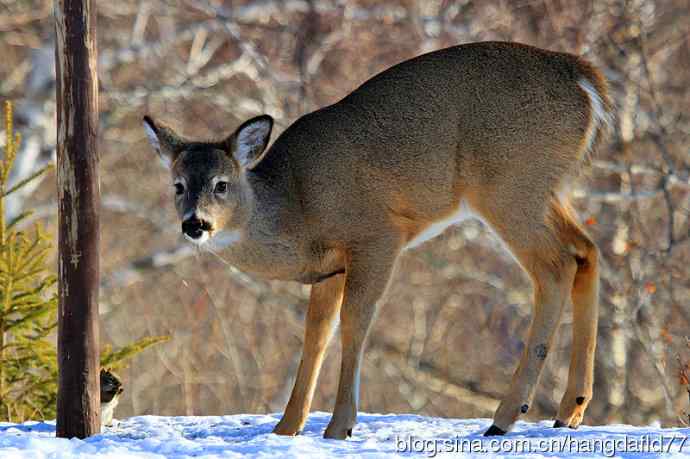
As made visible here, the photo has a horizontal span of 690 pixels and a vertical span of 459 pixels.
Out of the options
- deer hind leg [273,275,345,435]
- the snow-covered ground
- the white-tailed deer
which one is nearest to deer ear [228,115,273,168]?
the white-tailed deer

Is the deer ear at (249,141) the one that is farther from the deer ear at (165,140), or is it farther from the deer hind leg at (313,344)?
the deer hind leg at (313,344)

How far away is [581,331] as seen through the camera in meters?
7.66

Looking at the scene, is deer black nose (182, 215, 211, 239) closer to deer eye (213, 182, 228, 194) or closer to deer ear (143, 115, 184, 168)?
deer eye (213, 182, 228, 194)

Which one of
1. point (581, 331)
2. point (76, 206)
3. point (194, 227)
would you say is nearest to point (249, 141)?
point (194, 227)

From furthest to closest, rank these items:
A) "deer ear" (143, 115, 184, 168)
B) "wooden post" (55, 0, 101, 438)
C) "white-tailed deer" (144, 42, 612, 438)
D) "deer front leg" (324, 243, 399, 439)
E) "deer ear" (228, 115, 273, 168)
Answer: "deer ear" (143, 115, 184, 168), "deer ear" (228, 115, 273, 168), "white-tailed deer" (144, 42, 612, 438), "deer front leg" (324, 243, 399, 439), "wooden post" (55, 0, 101, 438)

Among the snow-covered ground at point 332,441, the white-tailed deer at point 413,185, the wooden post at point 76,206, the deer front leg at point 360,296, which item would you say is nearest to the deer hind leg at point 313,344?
the white-tailed deer at point 413,185

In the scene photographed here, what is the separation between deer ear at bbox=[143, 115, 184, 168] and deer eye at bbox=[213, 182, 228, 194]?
1.43 feet

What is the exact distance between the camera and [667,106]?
684 inches

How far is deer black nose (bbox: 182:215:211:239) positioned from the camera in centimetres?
A: 716

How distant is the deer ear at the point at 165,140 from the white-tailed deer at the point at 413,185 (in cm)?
1

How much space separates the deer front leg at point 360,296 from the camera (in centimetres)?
741

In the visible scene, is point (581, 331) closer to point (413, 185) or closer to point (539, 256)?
point (539, 256)

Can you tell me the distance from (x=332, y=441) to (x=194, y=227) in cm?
148

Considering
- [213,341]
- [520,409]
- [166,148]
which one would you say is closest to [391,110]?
[166,148]
